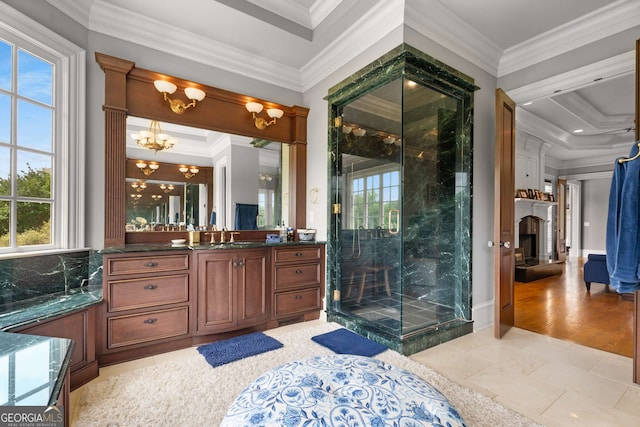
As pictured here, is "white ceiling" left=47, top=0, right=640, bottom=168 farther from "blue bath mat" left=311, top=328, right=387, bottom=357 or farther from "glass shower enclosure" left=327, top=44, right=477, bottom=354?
"blue bath mat" left=311, top=328, right=387, bottom=357

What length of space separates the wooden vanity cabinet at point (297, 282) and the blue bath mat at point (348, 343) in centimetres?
49

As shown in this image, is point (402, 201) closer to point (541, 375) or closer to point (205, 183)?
point (541, 375)

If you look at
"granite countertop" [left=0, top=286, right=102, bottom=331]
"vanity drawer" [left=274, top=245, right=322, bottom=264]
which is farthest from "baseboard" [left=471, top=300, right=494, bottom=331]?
"granite countertop" [left=0, top=286, right=102, bottom=331]

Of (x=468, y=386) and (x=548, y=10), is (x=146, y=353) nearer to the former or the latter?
(x=468, y=386)

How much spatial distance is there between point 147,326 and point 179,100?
2.29m

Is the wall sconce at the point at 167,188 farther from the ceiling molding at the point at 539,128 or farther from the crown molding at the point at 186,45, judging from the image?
the ceiling molding at the point at 539,128

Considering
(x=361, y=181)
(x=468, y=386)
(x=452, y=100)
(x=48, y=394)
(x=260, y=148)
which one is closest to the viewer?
(x=48, y=394)

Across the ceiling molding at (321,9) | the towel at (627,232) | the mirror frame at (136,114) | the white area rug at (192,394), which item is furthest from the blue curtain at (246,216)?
the towel at (627,232)

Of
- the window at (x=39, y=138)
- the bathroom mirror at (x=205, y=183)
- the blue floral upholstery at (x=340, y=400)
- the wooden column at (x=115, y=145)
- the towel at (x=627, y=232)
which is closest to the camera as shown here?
the blue floral upholstery at (x=340, y=400)

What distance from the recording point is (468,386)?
7.04 feet

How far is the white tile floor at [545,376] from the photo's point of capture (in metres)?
1.87

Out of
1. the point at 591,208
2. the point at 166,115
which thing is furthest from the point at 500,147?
the point at 591,208

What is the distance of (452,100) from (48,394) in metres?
3.86

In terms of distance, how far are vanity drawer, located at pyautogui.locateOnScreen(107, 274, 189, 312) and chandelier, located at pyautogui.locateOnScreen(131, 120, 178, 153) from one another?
4.52ft
